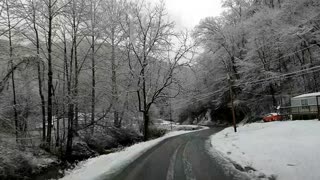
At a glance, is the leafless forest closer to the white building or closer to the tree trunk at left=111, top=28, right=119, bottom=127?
the tree trunk at left=111, top=28, right=119, bottom=127

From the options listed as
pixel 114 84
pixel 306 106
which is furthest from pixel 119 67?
pixel 306 106

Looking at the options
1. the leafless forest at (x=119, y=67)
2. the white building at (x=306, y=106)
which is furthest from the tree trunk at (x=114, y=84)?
the white building at (x=306, y=106)

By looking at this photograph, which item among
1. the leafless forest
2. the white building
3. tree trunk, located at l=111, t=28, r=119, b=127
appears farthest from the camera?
the white building

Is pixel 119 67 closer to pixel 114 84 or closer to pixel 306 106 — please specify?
pixel 114 84

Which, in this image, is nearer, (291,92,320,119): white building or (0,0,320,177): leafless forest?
(0,0,320,177): leafless forest

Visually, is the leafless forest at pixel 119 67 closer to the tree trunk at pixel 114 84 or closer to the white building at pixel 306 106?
the tree trunk at pixel 114 84

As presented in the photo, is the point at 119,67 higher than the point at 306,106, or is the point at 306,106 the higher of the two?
the point at 119,67

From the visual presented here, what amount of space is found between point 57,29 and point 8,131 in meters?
13.0

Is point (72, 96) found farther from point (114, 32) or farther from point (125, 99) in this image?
point (114, 32)

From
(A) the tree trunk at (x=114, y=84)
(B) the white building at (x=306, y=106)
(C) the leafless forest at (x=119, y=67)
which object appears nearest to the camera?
(C) the leafless forest at (x=119, y=67)

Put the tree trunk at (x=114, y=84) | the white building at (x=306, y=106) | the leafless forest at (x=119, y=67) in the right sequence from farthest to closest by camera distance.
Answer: the white building at (x=306, y=106), the tree trunk at (x=114, y=84), the leafless forest at (x=119, y=67)

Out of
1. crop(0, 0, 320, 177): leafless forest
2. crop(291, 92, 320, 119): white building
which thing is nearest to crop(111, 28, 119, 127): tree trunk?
crop(0, 0, 320, 177): leafless forest

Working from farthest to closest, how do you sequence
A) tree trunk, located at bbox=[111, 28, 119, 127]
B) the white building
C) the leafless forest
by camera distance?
the white building < tree trunk, located at bbox=[111, 28, 119, 127] < the leafless forest

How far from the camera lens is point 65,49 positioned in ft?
80.5
